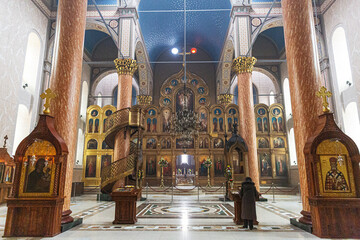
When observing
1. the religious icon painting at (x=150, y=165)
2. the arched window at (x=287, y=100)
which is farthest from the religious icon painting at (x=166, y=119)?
the arched window at (x=287, y=100)

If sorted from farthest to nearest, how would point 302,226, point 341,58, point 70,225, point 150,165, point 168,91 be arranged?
point 168,91 → point 150,165 → point 341,58 → point 70,225 → point 302,226

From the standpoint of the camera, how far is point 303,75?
444cm

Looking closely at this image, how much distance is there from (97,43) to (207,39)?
817 cm

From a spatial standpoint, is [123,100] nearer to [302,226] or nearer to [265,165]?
[302,226]

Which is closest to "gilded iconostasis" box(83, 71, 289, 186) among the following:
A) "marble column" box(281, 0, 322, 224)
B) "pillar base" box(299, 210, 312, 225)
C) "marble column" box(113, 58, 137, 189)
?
"marble column" box(113, 58, 137, 189)

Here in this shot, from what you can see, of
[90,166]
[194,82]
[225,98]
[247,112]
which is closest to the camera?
[247,112]

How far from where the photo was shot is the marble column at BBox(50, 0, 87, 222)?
443 centimetres

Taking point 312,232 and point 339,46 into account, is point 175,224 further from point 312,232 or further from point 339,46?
point 339,46

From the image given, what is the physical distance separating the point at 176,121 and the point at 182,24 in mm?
7618

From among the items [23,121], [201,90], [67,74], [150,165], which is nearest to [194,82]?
[201,90]

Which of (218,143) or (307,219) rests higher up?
(218,143)

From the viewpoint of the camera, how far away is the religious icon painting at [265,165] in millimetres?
15156

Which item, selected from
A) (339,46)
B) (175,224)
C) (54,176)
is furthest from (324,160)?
(339,46)

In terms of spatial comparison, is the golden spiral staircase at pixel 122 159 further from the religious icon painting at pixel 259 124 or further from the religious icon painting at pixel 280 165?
the religious icon painting at pixel 280 165
